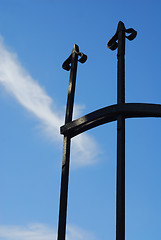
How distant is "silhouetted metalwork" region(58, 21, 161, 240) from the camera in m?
3.03

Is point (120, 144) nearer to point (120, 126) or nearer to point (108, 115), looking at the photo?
point (120, 126)

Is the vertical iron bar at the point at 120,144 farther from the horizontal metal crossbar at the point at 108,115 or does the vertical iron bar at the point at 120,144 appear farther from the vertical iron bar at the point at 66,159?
the vertical iron bar at the point at 66,159

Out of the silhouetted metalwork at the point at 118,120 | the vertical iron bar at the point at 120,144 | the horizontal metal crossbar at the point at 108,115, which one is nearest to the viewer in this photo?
the vertical iron bar at the point at 120,144

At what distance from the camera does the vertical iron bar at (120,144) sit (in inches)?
115

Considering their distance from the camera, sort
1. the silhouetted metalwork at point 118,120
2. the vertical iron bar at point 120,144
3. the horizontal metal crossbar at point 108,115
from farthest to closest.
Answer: the horizontal metal crossbar at point 108,115 → the silhouetted metalwork at point 118,120 → the vertical iron bar at point 120,144

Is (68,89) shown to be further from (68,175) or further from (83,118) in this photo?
(68,175)

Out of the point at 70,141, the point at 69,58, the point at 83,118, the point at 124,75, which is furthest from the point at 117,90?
the point at 69,58

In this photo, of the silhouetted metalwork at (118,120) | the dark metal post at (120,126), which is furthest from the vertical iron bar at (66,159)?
the dark metal post at (120,126)

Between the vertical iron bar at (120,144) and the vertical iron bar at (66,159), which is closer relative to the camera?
the vertical iron bar at (120,144)

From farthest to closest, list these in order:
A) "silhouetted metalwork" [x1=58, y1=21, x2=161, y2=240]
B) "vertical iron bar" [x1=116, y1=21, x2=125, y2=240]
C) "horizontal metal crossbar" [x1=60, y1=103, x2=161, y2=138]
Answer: "horizontal metal crossbar" [x1=60, y1=103, x2=161, y2=138]
"silhouetted metalwork" [x1=58, y1=21, x2=161, y2=240]
"vertical iron bar" [x1=116, y1=21, x2=125, y2=240]

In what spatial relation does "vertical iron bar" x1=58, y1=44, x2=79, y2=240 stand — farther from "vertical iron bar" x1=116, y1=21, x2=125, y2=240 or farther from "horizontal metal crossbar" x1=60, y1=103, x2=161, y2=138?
"vertical iron bar" x1=116, y1=21, x2=125, y2=240

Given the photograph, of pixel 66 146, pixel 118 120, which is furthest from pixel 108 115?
pixel 66 146

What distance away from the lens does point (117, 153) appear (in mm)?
3170

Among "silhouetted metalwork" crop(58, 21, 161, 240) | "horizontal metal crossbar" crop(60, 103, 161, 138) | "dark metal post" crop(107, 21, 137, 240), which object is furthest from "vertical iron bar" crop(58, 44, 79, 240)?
"dark metal post" crop(107, 21, 137, 240)
